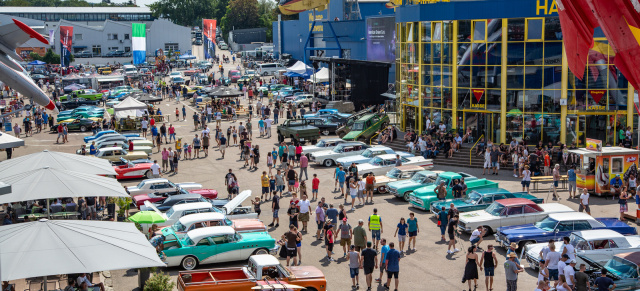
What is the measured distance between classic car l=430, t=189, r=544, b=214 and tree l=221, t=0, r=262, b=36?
130173mm

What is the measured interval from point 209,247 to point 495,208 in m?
9.76

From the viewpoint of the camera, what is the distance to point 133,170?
111 feet

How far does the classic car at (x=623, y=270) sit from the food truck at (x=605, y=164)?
10.7m

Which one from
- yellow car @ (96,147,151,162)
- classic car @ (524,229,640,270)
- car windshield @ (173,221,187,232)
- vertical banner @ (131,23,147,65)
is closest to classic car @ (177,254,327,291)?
car windshield @ (173,221,187,232)

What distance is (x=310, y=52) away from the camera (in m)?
88.3

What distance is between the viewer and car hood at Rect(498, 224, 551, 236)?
21.7 meters

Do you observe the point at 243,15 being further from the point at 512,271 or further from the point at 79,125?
the point at 512,271

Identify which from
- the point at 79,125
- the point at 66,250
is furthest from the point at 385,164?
the point at 79,125

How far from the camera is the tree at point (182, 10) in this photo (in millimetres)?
166000

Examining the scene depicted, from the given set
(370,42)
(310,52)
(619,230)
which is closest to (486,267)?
(619,230)

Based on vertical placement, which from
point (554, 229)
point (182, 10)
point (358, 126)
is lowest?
point (554, 229)

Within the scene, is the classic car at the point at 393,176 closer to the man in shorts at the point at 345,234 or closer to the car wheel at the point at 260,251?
the man in shorts at the point at 345,234

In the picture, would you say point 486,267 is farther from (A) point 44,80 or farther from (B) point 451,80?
(A) point 44,80

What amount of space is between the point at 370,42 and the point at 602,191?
3627 centimetres
